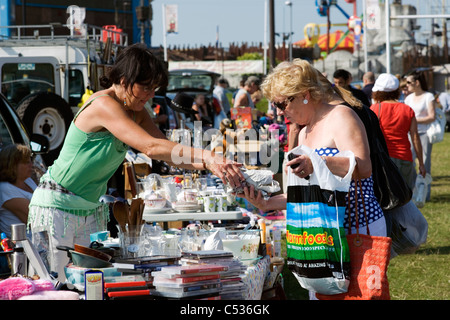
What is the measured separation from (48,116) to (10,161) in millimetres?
6387

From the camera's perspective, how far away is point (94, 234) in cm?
379

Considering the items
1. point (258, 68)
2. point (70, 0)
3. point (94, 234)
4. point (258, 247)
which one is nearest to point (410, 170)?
point (258, 247)

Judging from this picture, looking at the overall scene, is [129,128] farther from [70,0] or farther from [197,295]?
[70,0]

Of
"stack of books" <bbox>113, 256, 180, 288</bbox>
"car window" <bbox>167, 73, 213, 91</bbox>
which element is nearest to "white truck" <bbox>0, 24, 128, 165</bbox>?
"car window" <bbox>167, 73, 213, 91</bbox>

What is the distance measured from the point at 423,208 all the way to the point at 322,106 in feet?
21.8

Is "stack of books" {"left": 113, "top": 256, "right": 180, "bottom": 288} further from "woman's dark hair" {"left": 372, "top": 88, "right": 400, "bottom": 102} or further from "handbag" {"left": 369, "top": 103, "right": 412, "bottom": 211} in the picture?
"woman's dark hair" {"left": 372, "top": 88, "right": 400, "bottom": 102}

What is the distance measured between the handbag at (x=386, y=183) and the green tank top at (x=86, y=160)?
1.30 metres

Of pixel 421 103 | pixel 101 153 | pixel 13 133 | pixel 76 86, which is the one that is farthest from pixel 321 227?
pixel 76 86

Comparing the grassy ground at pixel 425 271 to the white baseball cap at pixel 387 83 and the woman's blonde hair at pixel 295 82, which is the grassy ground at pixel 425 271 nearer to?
the white baseball cap at pixel 387 83

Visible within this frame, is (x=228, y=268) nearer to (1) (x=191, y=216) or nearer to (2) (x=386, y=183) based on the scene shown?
(2) (x=386, y=183)

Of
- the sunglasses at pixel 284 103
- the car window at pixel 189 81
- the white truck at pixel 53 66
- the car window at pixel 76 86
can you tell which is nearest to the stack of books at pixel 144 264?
the sunglasses at pixel 284 103

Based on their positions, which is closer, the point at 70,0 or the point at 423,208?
the point at 423,208

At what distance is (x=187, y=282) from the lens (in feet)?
8.98

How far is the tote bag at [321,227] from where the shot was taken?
3105mm
